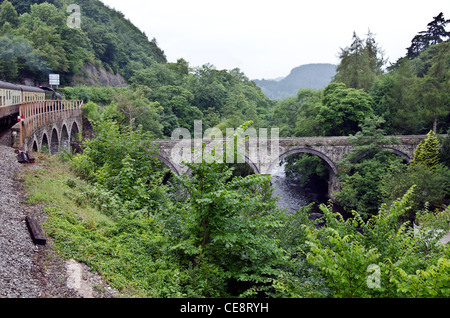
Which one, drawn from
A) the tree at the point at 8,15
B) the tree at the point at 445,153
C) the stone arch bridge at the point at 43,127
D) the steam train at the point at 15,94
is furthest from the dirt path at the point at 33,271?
the tree at the point at 8,15

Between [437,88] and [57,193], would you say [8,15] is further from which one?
[437,88]

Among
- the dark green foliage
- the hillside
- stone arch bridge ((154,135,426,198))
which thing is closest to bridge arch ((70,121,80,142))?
stone arch bridge ((154,135,426,198))

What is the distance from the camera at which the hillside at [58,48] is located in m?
40.2

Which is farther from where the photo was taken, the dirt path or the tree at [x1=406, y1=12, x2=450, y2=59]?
the tree at [x1=406, y1=12, x2=450, y2=59]

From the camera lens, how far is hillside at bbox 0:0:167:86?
40188 mm

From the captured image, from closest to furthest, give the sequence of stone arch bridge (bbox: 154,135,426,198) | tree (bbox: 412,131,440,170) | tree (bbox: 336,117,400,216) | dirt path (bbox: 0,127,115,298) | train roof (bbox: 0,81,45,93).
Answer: dirt path (bbox: 0,127,115,298), train roof (bbox: 0,81,45,93), tree (bbox: 336,117,400,216), tree (bbox: 412,131,440,170), stone arch bridge (bbox: 154,135,426,198)

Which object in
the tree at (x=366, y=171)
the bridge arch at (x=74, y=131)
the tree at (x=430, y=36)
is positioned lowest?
the tree at (x=366, y=171)

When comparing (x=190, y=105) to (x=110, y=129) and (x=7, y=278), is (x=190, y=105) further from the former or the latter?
(x=7, y=278)

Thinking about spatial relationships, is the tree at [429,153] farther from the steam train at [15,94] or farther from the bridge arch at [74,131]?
the bridge arch at [74,131]

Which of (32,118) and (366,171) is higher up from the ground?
(32,118)

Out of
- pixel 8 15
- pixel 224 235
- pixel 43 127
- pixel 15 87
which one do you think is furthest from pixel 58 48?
pixel 224 235

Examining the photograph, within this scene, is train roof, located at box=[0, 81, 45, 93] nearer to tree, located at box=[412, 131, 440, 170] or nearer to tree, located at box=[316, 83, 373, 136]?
tree, located at box=[316, 83, 373, 136]

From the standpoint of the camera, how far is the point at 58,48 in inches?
1774
